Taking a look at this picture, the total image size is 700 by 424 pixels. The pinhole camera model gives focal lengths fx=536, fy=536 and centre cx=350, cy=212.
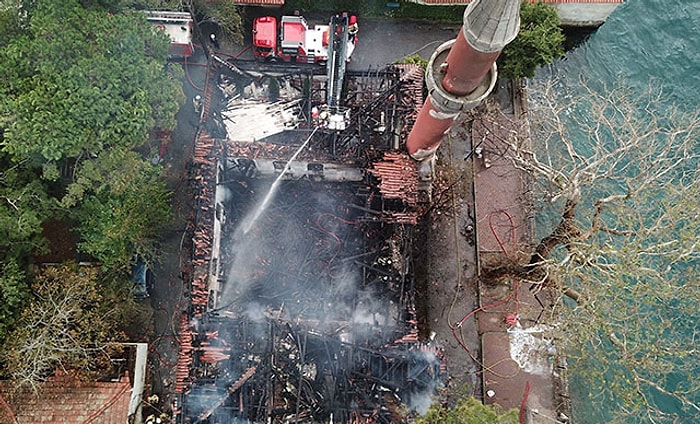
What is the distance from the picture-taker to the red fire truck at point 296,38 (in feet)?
100

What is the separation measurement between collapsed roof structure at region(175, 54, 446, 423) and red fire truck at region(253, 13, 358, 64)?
13.2 ft

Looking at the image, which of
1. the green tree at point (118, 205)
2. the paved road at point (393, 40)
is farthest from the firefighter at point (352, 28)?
the green tree at point (118, 205)

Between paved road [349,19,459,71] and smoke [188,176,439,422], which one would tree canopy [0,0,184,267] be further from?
paved road [349,19,459,71]

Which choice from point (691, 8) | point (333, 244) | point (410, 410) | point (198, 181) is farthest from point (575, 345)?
point (691, 8)

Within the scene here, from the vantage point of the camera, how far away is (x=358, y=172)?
2534 cm

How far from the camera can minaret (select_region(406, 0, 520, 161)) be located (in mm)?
14141

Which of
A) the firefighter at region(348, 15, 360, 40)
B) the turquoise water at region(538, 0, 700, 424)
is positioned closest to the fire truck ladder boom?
the firefighter at region(348, 15, 360, 40)

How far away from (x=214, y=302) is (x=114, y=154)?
26.0ft

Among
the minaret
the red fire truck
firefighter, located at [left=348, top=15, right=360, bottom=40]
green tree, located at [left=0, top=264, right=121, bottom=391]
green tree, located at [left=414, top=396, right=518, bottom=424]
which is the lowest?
green tree, located at [left=414, top=396, right=518, bottom=424]

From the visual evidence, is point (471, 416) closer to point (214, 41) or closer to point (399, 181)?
point (399, 181)

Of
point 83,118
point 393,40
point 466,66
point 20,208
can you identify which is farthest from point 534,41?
point 20,208

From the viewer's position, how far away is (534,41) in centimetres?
2781

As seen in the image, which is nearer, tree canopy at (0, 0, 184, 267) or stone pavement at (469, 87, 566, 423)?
tree canopy at (0, 0, 184, 267)

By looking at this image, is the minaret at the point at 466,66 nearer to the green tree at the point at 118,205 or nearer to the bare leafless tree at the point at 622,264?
the bare leafless tree at the point at 622,264
